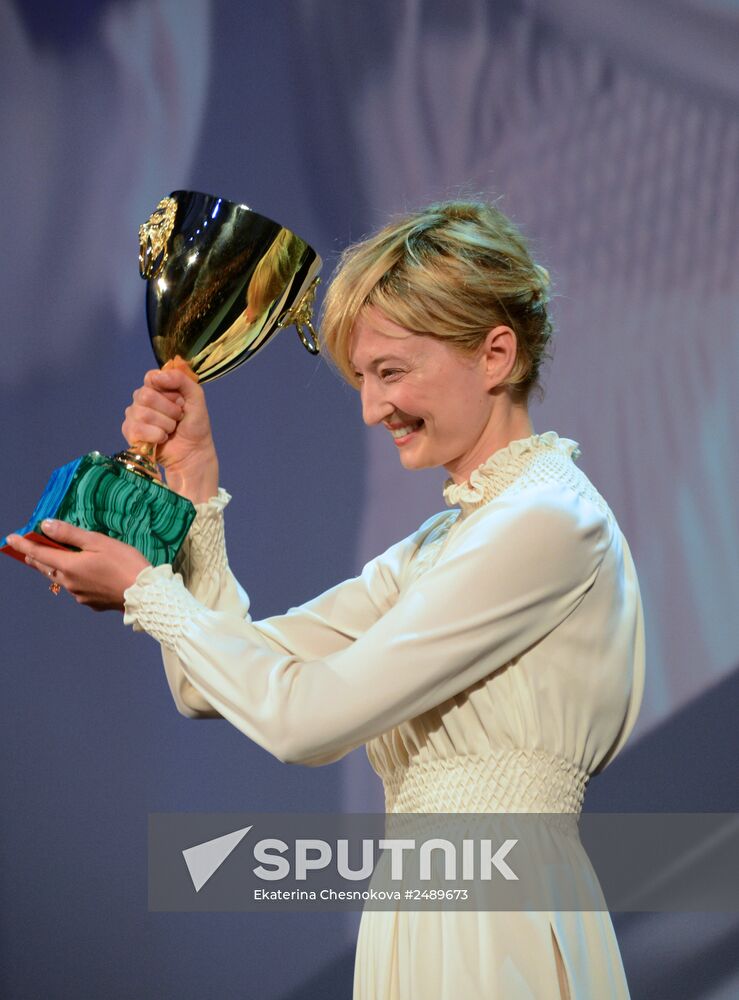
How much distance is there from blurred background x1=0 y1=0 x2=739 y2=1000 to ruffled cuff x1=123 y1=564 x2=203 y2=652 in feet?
4.81

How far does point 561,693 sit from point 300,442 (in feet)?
5.35

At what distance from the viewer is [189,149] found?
286 centimetres

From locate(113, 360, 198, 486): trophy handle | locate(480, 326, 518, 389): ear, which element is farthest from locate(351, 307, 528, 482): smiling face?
locate(113, 360, 198, 486): trophy handle

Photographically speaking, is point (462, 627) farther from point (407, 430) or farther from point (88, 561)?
point (88, 561)

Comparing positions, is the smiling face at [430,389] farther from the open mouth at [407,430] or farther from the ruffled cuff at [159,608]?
the ruffled cuff at [159,608]

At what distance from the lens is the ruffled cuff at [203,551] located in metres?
1.46

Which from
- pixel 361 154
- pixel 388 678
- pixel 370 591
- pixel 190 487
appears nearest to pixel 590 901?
pixel 388 678

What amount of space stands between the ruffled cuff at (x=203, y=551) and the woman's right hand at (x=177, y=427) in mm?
27

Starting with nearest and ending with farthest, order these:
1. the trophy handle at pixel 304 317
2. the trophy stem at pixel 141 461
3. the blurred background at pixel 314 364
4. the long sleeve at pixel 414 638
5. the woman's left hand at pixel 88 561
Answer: the long sleeve at pixel 414 638, the woman's left hand at pixel 88 561, the trophy stem at pixel 141 461, the trophy handle at pixel 304 317, the blurred background at pixel 314 364

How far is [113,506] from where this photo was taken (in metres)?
1.32

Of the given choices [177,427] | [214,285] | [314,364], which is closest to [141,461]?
[177,427]

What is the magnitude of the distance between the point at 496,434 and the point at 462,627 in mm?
261

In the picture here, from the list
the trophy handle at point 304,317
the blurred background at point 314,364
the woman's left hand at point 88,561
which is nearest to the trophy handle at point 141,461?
the woman's left hand at point 88,561

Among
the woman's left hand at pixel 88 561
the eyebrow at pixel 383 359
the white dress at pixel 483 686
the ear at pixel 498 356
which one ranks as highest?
the ear at pixel 498 356
